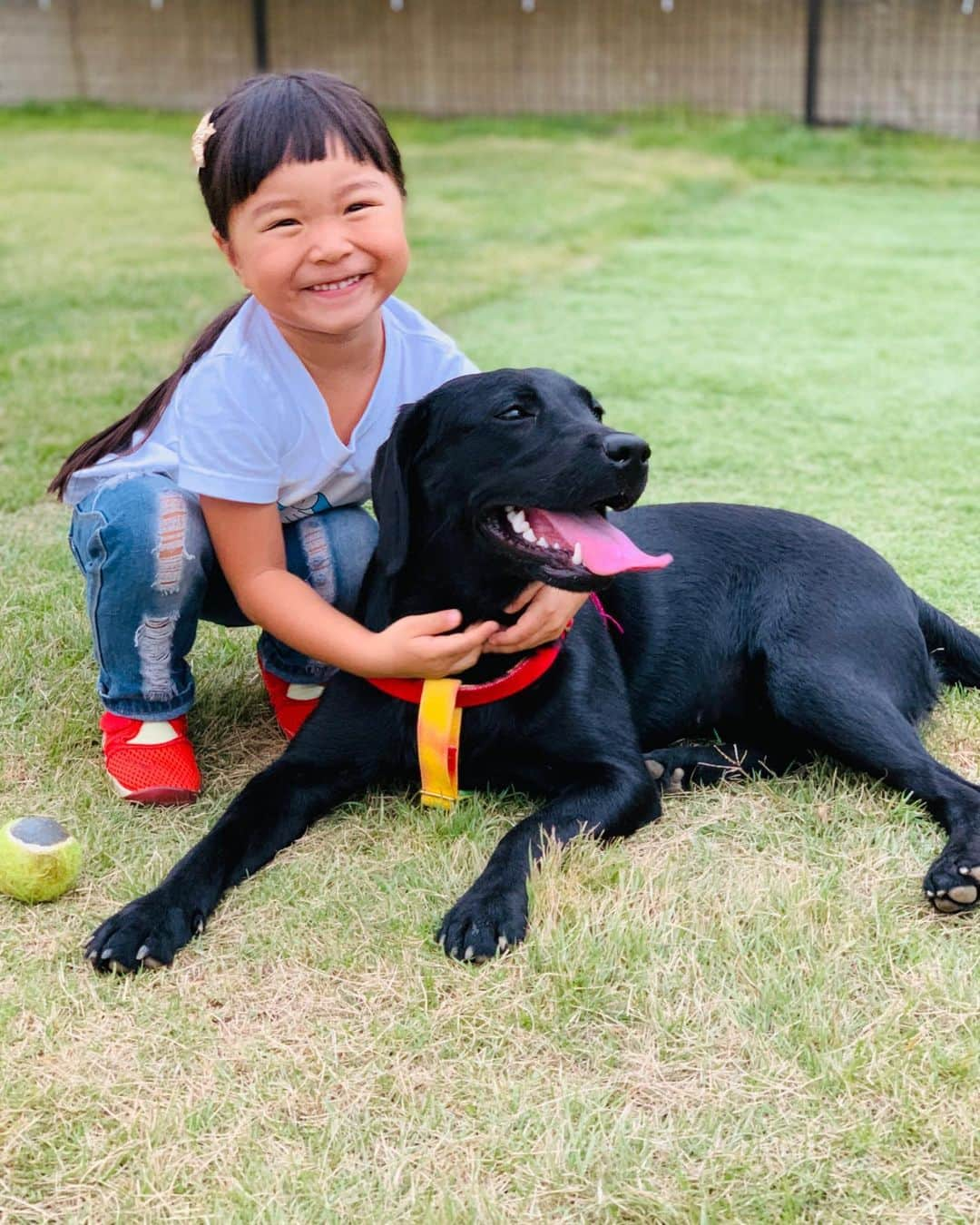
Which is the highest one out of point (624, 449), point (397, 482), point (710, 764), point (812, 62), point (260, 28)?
point (260, 28)

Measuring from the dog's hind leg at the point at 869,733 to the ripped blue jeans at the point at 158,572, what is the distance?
0.93 meters

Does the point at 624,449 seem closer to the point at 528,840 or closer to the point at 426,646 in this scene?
the point at 426,646

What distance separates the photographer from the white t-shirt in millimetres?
2652

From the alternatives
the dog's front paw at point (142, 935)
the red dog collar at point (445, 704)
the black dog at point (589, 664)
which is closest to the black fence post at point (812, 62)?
the black dog at point (589, 664)

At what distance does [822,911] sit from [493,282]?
22.9 ft

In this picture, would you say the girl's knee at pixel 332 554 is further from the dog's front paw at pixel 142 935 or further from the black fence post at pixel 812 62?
the black fence post at pixel 812 62

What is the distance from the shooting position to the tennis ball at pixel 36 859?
2316mm

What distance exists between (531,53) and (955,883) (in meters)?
16.7

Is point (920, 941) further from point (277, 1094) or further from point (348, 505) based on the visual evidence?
point (348, 505)

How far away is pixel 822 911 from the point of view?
2.25 metres

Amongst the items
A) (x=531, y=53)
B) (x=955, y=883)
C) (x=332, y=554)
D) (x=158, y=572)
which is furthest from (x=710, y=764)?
(x=531, y=53)

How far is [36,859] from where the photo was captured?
232 centimetres

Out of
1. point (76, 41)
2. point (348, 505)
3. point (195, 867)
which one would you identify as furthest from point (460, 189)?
point (195, 867)

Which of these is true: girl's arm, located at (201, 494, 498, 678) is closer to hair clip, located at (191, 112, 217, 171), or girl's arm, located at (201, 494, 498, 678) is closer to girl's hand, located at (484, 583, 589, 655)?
girl's hand, located at (484, 583, 589, 655)
